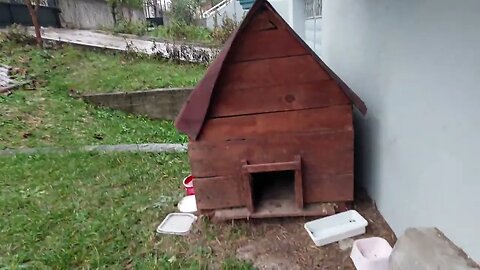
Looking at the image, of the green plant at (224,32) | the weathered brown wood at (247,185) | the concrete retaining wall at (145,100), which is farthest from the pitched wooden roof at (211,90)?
the green plant at (224,32)

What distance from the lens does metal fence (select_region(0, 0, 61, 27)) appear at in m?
10.2

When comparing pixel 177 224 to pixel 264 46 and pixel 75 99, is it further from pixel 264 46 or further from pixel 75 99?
pixel 75 99

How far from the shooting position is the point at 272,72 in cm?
209

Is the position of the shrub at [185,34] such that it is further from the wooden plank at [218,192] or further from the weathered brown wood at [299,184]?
the weathered brown wood at [299,184]

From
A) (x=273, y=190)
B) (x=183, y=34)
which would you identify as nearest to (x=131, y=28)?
(x=183, y=34)

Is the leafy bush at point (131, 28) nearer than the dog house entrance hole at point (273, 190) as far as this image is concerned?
No

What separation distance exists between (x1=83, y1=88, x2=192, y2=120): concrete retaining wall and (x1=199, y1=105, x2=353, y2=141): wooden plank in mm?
4010

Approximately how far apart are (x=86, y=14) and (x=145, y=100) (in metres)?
9.84

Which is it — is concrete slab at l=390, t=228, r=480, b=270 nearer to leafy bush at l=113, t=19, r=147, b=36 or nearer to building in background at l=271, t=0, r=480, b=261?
building in background at l=271, t=0, r=480, b=261

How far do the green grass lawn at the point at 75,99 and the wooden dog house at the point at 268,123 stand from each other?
8.21ft

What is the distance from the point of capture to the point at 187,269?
189 cm

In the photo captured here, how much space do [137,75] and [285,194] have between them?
5.15 m

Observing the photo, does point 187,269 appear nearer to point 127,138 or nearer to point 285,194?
point 285,194

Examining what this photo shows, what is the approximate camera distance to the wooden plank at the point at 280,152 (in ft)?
7.08
